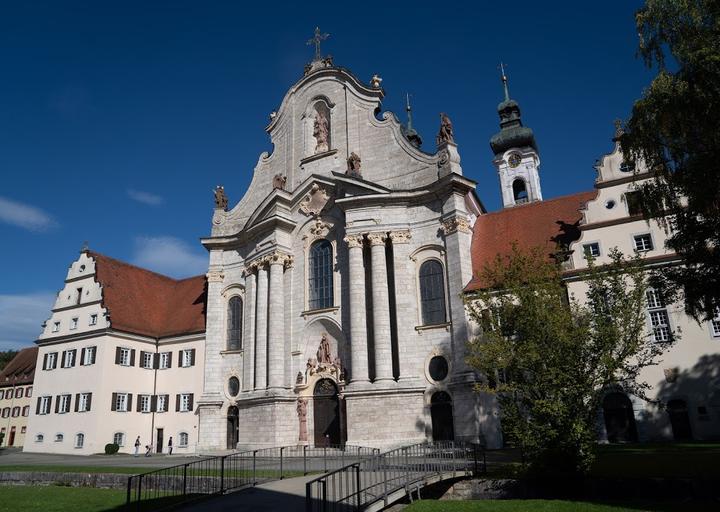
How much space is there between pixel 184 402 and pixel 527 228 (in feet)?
82.9

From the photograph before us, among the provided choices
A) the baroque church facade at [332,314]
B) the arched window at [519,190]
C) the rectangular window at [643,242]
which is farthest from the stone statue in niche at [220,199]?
the arched window at [519,190]

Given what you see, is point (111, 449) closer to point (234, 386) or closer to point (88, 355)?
point (88, 355)

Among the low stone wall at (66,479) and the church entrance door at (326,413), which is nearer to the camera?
the low stone wall at (66,479)

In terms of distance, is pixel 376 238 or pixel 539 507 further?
pixel 376 238

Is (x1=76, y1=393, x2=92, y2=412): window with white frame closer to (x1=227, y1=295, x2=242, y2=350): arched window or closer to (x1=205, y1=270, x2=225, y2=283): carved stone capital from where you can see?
(x1=227, y1=295, x2=242, y2=350): arched window

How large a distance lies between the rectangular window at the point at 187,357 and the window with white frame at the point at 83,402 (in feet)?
20.2

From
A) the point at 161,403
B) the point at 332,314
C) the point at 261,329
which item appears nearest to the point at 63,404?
the point at 161,403

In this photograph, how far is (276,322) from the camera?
3406cm

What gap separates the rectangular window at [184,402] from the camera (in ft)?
126

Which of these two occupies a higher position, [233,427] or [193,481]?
[233,427]

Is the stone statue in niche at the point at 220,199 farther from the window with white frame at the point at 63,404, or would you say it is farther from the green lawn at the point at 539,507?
the green lawn at the point at 539,507

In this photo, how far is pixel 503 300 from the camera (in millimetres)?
18578

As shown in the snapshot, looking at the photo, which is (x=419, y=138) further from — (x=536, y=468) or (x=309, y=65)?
(x=536, y=468)

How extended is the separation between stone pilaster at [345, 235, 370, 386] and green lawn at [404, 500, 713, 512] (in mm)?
14759
